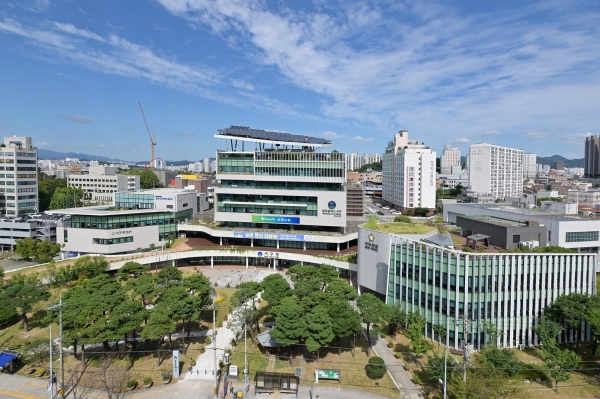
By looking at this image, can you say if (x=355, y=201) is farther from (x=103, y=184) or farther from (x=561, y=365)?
(x=103, y=184)

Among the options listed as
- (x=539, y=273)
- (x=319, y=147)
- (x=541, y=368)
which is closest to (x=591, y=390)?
(x=541, y=368)

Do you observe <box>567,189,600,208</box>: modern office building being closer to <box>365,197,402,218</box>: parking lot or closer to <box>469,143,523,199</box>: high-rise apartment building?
<box>469,143,523,199</box>: high-rise apartment building

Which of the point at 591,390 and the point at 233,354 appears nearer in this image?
the point at 591,390

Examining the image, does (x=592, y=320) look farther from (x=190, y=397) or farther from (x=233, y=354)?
(x=190, y=397)

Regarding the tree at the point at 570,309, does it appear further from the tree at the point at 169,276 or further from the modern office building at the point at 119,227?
the modern office building at the point at 119,227

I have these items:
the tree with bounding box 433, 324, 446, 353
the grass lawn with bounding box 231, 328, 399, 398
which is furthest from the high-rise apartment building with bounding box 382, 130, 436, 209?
the grass lawn with bounding box 231, 328, 399, 398

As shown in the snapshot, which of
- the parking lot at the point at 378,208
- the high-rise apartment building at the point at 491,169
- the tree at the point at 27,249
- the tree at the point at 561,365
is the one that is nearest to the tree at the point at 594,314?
the tree at the point at 561,365

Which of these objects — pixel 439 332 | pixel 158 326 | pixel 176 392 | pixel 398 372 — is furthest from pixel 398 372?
pixel 158 326
